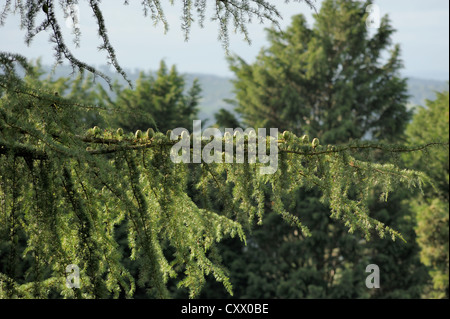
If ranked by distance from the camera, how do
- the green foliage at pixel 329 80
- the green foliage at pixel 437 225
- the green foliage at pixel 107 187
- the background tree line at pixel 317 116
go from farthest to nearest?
1. the green foliage at pixel 437 225
2. the green foliage at pixel 329 80
3. the background tree line at pixel 317 116
4. the green foliage at pixel 107 187

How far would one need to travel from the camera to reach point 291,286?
42.7ft

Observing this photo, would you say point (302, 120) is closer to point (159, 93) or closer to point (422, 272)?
point (159, 93)

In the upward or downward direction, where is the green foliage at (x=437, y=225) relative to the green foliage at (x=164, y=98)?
downward

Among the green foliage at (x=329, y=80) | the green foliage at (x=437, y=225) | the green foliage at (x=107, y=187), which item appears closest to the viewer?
the green foliage at (x=107, y=187)

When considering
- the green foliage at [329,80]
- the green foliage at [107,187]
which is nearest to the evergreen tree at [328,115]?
the green foliage at [329,80]

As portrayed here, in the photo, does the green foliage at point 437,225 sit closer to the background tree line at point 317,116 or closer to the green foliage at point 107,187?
the background tree line at point 317,116

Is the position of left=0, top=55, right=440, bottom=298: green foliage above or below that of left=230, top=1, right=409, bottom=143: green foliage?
below

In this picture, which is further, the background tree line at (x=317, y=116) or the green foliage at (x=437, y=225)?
the green foliage at (x=437, y=225)

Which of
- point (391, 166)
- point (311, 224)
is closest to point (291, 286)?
point (311, 224)

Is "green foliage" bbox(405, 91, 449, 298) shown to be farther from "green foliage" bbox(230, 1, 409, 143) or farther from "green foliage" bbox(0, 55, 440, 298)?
"green foliage" bbox(0, 55, 440, 298)

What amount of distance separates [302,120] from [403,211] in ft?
12.5

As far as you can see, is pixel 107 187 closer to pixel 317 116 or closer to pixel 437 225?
pixel 317 116

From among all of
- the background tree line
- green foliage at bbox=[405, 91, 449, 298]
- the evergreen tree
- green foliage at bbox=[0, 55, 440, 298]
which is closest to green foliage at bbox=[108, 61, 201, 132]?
the background tree line

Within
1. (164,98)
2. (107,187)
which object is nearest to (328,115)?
(164,98)
